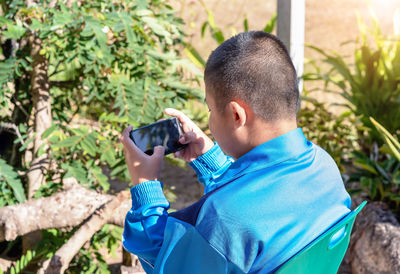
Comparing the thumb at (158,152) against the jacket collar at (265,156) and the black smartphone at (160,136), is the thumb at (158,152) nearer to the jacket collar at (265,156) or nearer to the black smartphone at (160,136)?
the black smartphone at (160,136)

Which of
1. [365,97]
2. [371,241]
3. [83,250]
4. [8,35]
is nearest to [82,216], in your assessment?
[83,250]

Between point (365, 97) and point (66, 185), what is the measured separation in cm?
255

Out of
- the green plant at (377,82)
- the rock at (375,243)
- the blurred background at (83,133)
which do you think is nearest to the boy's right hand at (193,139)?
the blurred background at (83,133)

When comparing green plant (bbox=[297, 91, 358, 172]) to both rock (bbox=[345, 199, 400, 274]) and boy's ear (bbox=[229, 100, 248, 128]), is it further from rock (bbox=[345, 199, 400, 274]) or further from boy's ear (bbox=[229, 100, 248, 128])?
boy's ear (bbox=[229, 100, 248, 128])

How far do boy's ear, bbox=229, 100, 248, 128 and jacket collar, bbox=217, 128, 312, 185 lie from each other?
0.07 metres

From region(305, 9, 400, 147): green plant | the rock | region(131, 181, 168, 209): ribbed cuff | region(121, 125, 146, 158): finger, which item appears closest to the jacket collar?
region(131, 181, 168, 209): ribbed cuff

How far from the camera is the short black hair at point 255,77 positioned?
0.99m

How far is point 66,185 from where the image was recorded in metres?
2.22

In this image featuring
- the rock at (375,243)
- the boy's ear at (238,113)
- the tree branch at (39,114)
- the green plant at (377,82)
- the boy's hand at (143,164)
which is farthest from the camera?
the green plant at (377,82)

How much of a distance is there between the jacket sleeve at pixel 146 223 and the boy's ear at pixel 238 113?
0.76 feet

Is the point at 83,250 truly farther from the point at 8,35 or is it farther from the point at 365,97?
the point at 365,97

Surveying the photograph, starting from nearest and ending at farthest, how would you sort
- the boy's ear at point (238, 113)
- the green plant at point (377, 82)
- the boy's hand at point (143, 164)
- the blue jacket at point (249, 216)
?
the blue jacket at point (249, 216)
the boy's ear at point (238, 113)
the boy's hand at point (143, 164)
the green plant at point (377, 82)

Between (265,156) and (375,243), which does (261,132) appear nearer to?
(265,156)

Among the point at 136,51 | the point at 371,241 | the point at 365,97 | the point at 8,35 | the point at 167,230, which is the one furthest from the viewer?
the point at 365,97
